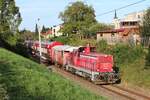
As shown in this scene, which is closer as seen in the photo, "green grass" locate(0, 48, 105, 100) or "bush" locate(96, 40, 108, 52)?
"green grass" locate(0, 48, 105, 100)

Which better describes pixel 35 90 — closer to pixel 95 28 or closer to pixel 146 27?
pixel 146 27

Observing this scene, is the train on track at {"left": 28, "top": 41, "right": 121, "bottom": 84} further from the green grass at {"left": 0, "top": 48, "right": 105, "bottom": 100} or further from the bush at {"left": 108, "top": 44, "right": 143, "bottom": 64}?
the green grass at {"left": 0, "top": 48, "right": 105, "bottom": 100}

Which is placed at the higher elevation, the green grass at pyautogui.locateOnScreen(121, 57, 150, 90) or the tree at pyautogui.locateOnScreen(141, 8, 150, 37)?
the tree at pyautogui.locateOnScreen(141, 8, 150, 37)

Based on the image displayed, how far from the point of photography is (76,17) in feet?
414

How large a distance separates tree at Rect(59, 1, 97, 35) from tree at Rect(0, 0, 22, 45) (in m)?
47.6

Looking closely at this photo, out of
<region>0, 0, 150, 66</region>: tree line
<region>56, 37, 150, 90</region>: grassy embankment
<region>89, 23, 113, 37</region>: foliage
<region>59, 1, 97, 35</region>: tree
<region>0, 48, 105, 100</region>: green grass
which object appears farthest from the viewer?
A: <region>59, 1, 97, 35</region>: tree

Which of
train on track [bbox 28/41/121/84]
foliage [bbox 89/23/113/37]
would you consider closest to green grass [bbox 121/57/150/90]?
train on track [bbox 28/41/121/84]

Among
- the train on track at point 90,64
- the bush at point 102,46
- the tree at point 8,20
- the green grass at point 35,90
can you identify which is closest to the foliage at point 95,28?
the tree at point 8,20

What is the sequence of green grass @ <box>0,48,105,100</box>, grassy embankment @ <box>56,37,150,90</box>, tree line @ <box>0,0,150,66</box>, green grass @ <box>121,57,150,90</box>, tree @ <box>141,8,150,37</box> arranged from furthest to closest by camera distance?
1. tree line @ <box>0,0,150,66</box>
2. tree @ <box>141,8,150,37</box>
3. grassy embankment @ <box>56,37,150,90</box>
4. green grass @ <box>121,57,150,90</box>
5. green grass @ <box>0,48,105,100</box>

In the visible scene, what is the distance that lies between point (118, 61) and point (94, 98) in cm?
3164

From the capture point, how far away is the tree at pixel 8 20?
73975mm

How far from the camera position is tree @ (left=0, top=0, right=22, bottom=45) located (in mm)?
73975

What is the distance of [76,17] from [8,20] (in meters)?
52.6

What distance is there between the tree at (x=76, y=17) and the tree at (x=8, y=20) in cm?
4756
